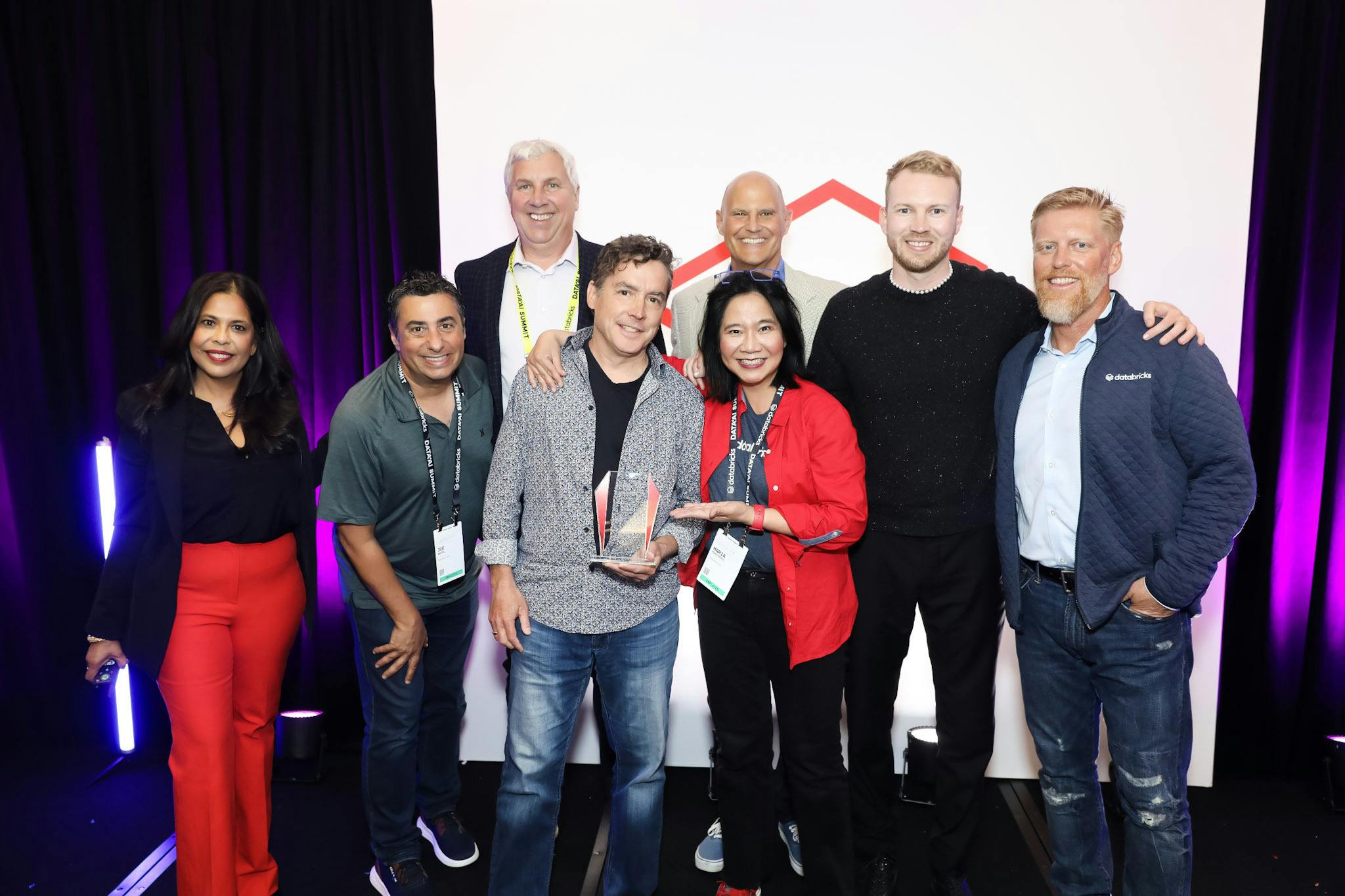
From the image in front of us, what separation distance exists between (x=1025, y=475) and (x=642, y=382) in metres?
1.07

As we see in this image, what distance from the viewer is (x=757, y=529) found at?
2252 mm

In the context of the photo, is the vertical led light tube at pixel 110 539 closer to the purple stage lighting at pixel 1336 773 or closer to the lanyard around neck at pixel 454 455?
the lanyard around neck at pixel 454 455

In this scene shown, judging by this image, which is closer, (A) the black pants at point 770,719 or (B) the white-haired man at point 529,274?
(A) the black pants at point 770,719

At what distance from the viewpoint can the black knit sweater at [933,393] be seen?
2.41 m

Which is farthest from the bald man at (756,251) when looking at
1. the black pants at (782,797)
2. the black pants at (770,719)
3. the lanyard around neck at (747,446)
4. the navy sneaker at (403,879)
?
the navy sneaker at (403,879)

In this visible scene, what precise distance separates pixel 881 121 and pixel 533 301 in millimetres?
1581

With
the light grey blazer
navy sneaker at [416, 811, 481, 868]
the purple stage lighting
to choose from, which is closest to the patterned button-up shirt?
the light grey blazer

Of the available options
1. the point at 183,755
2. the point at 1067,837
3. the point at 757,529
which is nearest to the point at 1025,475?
the point at 757,529

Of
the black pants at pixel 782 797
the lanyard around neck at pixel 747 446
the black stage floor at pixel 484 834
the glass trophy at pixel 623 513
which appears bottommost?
the black stage floor at pixel 484 834

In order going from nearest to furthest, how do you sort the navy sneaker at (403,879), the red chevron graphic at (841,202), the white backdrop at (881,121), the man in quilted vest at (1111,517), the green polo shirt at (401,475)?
the man in quilted vest at (1111,517) < the green polo shirt at (401,475) < the navy sneaker at (403,879) < the white backdrop at (881,121) < the red chevron graphic at (841,202)

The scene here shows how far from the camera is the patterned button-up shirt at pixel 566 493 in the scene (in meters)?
2.20

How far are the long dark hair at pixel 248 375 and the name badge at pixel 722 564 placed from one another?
4.12ft

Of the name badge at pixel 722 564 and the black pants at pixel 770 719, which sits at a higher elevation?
the name badge at pixel 722 564

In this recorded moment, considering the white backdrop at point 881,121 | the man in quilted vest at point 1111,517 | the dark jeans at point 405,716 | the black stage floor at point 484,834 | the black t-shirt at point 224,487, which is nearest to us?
the man in quilted vest at point 1111,517
